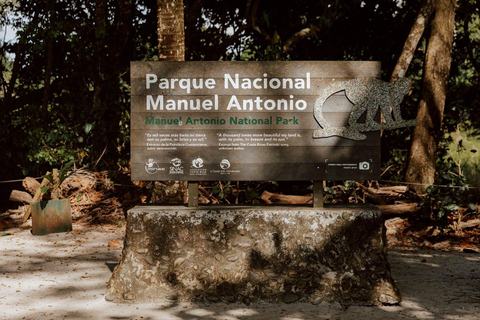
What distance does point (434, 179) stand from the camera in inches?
387

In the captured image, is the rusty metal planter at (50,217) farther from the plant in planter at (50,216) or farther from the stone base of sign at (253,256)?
the stone base of sign at (253,256)

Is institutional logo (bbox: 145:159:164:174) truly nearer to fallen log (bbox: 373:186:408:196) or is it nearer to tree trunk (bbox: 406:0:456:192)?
fallen log (bbox: 373:186:408:196)

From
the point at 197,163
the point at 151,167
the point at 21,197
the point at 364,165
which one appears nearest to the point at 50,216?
the point at 21,197

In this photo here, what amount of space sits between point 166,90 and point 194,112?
0.35m

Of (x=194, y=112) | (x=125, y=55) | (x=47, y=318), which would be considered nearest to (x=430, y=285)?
→ (x=194, y=112)

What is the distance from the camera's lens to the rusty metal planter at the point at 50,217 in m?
8.99

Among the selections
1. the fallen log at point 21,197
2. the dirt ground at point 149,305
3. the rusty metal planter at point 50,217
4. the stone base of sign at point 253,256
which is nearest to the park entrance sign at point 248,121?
the stone base of sign at point 253,256

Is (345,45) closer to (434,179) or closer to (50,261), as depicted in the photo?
(434,179)

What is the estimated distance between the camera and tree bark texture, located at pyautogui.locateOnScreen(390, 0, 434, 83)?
9.79 meters

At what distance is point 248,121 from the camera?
18.6 ft

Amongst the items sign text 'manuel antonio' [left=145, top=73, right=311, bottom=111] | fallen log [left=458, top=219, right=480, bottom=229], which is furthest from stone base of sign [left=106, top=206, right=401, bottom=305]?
fallen log [left=458, top=219, right=480, bottom=229]

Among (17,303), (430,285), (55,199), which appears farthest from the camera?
(55,199)

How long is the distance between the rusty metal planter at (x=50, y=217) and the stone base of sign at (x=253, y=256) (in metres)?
3.91

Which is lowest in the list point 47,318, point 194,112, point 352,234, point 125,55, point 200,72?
point 47,318
